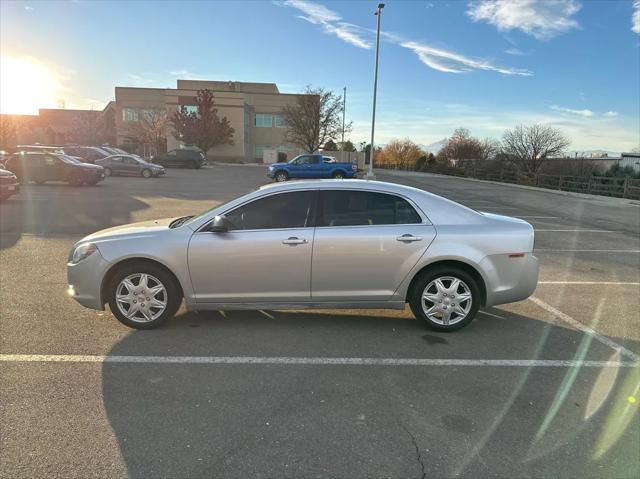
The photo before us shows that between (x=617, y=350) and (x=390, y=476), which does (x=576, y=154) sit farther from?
(x=390, y=476)

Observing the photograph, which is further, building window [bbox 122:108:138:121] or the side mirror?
building window [bbox 122:108:138:121]

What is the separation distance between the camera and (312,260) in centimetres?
450

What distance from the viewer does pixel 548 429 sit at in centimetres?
309

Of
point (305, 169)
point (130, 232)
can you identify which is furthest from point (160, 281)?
point (305, 169)

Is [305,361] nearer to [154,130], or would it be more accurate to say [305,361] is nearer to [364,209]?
[364,209]

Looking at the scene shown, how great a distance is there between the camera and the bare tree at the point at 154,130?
54688mm

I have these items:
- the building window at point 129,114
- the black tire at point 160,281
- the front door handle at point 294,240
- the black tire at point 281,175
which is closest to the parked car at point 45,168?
the black tire at point 281,175

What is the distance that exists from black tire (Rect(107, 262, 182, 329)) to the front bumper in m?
0.11

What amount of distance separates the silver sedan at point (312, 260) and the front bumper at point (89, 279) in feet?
0.03

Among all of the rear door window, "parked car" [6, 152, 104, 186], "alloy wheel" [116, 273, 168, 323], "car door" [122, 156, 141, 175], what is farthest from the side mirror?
"car door" [122, 156, 141, 175]

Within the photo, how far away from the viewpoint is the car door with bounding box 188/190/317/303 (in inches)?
177

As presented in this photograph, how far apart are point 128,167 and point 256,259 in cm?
2767

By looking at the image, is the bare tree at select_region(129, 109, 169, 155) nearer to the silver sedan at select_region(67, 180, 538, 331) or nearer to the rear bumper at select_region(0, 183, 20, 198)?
the rear bumper at select_region(0, 183, 20, 198)

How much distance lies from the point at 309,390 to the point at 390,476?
1.07 m
